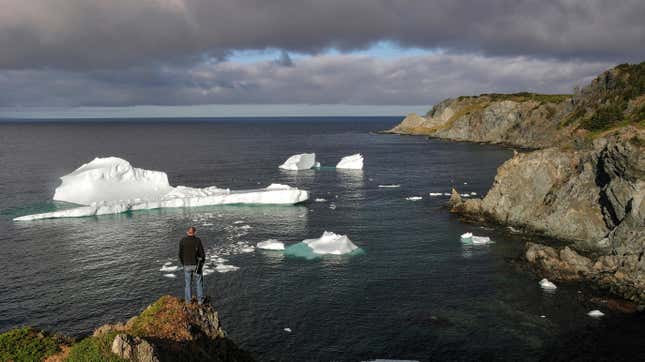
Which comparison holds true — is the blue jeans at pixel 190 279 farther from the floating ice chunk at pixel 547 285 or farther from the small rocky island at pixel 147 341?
the floating ice chunk at pixel 547 285

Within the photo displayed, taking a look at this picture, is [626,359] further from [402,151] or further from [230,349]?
[402,151]

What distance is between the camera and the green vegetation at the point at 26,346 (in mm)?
16750

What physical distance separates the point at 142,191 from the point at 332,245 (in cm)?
4171

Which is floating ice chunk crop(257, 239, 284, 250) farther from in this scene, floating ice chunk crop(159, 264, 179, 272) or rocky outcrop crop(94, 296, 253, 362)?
rocky outcrop crop(94, 296, 253, 362)

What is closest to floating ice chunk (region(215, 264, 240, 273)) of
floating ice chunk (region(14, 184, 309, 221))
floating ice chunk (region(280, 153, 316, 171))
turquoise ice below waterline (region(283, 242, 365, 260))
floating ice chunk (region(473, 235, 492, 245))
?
turquoise ice below waterline (region(283, 242, 365, 260))

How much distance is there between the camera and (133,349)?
1595cm

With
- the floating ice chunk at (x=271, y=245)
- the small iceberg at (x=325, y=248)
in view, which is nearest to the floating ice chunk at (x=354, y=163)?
the small iceberg at (x=325, y=248)

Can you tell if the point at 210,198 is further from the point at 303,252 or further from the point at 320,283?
the point at 320,283

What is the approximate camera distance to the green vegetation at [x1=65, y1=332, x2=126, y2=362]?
618 inches

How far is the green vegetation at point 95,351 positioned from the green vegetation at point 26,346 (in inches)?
64.2

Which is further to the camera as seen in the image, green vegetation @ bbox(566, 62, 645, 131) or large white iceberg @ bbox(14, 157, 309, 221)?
green vegetation @ bbox(566, 62, 645, 131)

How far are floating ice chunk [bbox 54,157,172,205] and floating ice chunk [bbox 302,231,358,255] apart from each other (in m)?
37.8

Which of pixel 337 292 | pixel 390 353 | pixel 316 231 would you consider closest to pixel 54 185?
pixel 316 231

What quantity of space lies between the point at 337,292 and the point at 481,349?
13573 millimetres
